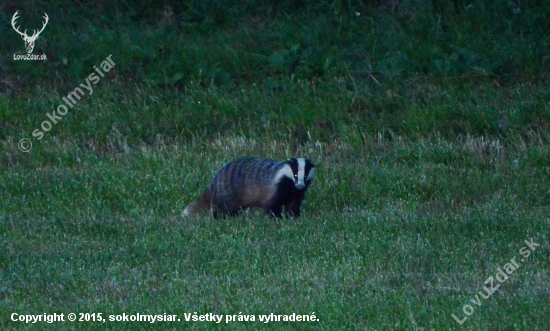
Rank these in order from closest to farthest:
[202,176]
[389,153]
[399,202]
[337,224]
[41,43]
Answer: [337,224] < [399,202] < [202,176] < [389,153] < [41,43]

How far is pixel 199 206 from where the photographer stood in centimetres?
898

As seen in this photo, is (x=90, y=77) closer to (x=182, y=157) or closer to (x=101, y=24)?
(x=101, y=24)

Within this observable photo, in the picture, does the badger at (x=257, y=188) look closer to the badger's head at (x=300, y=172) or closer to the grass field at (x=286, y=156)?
the badger's head at (x=300, y=172)

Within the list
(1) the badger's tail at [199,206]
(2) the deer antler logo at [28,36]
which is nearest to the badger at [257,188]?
(1) the badger's tail at [199,206]

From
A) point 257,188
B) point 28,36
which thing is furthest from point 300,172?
point 28,36

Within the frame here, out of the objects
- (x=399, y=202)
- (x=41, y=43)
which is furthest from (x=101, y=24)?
(x=399, y=202)

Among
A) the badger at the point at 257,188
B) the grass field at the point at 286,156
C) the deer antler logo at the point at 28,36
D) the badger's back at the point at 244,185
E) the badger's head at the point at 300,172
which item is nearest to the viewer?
the grass field at the point at 286,156

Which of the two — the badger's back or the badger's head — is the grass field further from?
the badger's head

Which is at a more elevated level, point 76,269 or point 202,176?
point 76,269

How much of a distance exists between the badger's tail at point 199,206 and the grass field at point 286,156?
217 millimetres

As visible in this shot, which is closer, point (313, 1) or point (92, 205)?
point (92, 205)

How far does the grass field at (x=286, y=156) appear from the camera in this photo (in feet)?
21.1

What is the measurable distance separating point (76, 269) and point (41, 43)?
7.91 m

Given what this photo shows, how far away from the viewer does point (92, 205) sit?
922 centimetres
